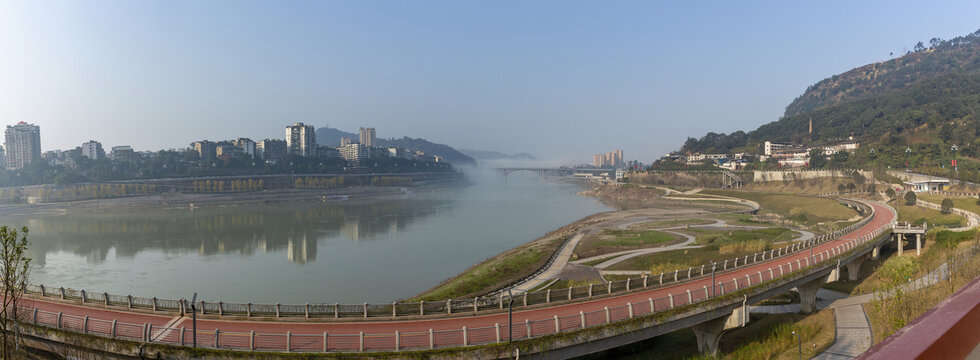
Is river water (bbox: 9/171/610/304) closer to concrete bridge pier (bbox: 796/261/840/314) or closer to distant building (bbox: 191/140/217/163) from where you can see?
concrete bridge pier (bbox: 796/261/840/314)

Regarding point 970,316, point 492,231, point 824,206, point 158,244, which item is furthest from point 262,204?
point 970,316

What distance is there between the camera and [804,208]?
76.2 metres

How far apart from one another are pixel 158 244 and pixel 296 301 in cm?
3315

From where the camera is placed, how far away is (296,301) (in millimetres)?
34500

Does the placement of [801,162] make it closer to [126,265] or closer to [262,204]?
[262,204]

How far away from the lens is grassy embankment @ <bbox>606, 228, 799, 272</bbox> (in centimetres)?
3856

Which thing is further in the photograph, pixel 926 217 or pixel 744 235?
pixel 926 217

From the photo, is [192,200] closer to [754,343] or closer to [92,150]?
[92,150]

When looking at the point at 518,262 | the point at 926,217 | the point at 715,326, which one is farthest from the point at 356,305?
the point at 926,217

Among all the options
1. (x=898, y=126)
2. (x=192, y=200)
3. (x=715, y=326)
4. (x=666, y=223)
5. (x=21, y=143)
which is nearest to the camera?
(x=715, y=326)

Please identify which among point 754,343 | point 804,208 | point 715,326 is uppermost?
point 715,326

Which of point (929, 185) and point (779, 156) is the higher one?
point (779, 156)

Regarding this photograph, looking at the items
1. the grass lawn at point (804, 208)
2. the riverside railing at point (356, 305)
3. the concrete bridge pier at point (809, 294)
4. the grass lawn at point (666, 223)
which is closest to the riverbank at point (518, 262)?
the grass lawn at point (666, 223)

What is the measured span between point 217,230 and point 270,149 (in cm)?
12002
